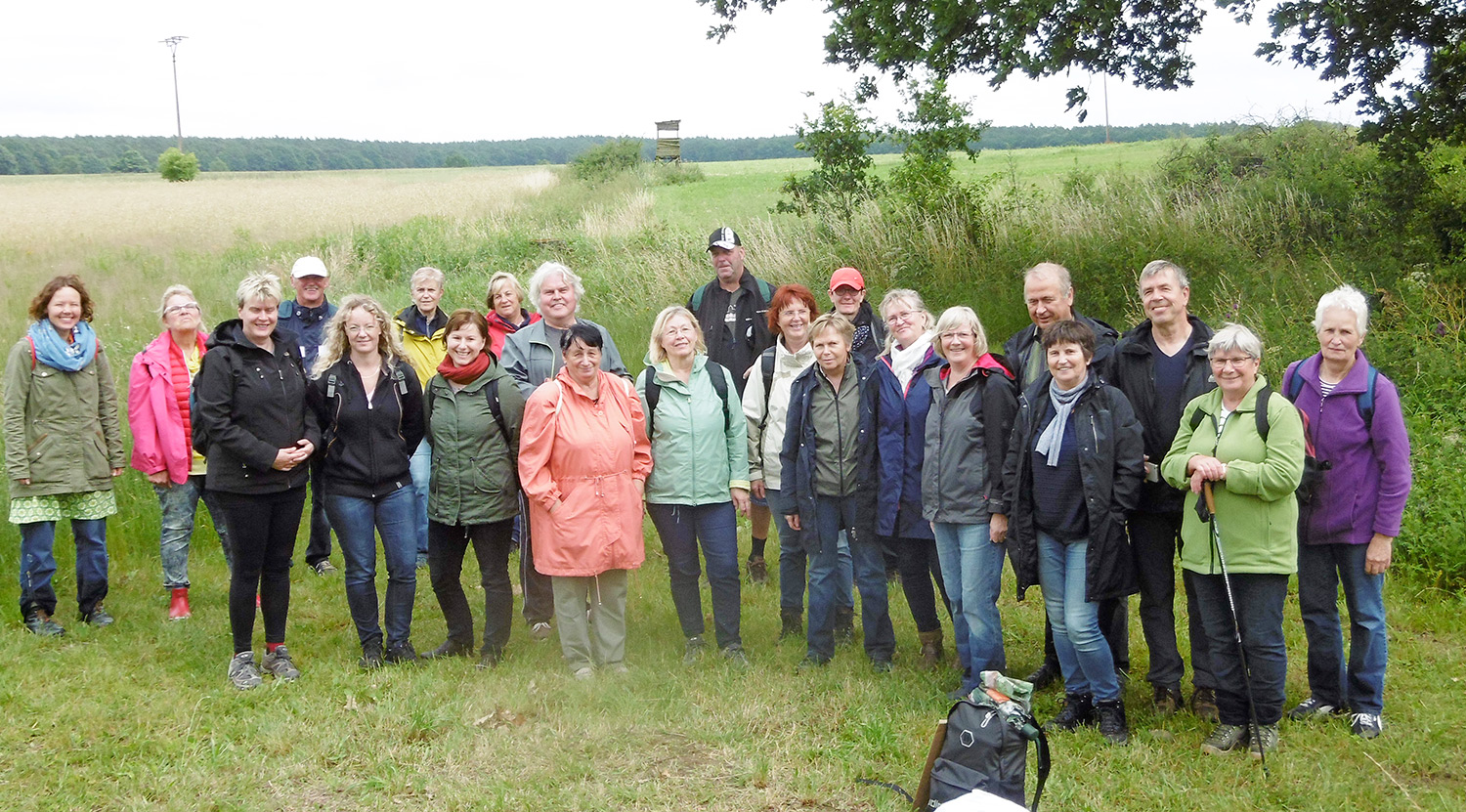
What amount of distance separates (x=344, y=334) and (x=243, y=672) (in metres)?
1.79

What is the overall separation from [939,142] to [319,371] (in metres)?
11.2

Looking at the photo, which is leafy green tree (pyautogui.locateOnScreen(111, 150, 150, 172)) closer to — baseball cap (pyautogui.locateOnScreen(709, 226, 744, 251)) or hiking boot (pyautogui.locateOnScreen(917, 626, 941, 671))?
baseball cap (pyautogui.locateOnScreen(709, 226, 744, 251))

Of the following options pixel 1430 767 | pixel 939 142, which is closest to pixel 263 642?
pixel 1430 767

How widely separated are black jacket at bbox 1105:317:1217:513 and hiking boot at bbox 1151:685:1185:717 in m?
0.86

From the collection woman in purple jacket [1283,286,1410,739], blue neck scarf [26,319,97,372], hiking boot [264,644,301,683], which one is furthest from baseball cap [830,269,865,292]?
blue neck scarf [26,319,97,372]

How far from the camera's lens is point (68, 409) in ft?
21.1

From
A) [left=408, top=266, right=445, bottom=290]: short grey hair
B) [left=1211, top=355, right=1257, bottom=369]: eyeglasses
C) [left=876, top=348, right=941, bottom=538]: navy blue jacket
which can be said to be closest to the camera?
[left=1211, top=355, right=1257, bottom=369]: eyeglasses

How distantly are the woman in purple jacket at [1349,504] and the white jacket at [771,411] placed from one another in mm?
2395

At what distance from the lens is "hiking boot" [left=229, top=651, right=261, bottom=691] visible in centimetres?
556

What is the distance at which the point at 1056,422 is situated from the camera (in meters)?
4.68

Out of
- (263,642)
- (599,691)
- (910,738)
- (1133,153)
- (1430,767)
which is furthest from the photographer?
(1133,153)

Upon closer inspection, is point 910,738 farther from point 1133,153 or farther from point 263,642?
point 1133,153

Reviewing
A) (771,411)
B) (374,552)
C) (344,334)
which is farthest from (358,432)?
(771,411)

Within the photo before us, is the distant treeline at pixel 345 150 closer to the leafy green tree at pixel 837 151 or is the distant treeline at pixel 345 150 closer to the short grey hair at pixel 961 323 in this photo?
the leafy green tree at pixel 837 151
